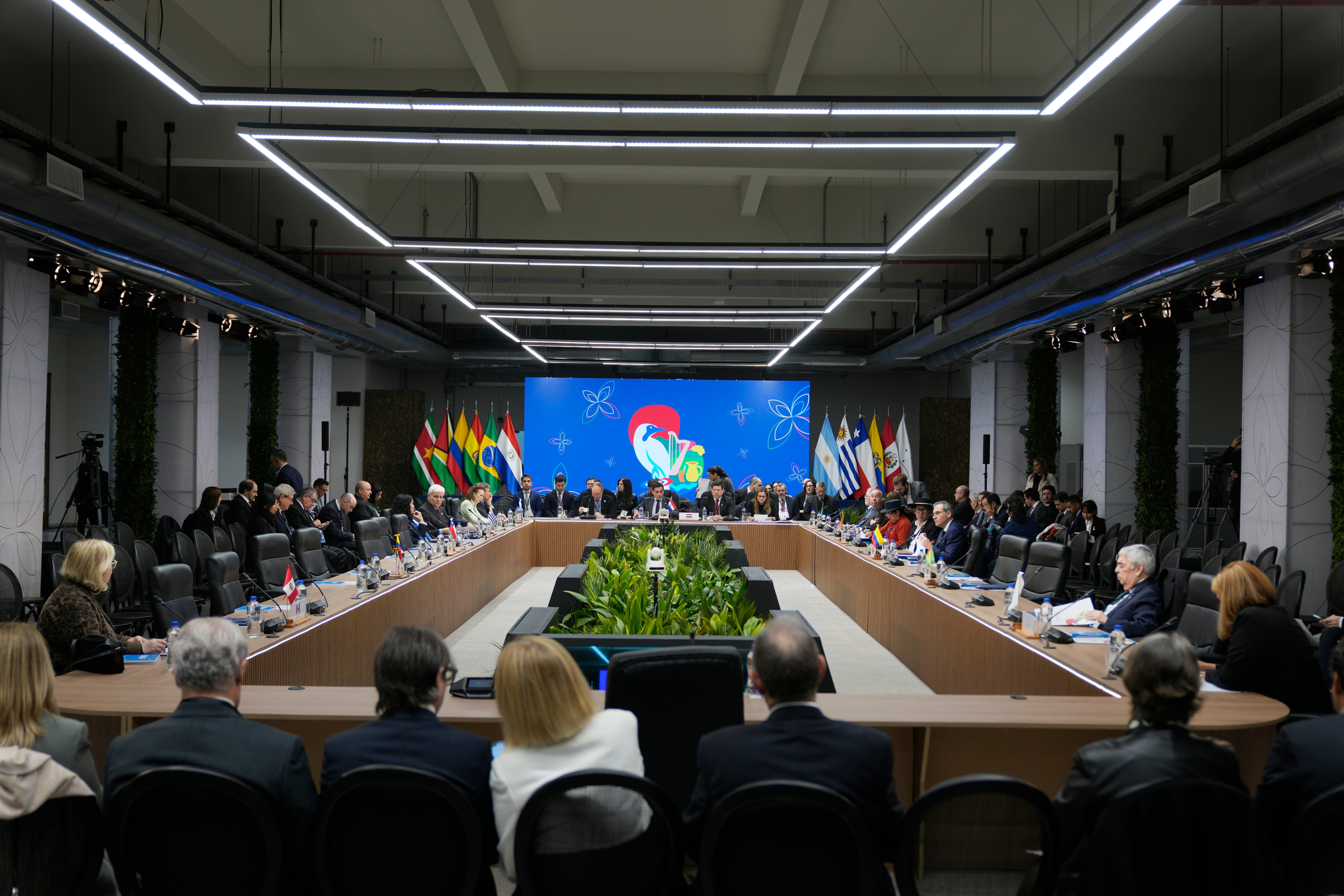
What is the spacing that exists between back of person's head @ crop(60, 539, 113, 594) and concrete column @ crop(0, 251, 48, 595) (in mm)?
4374

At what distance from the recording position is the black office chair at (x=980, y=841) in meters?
1.69

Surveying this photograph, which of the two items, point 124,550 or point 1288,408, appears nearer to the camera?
point 124,550

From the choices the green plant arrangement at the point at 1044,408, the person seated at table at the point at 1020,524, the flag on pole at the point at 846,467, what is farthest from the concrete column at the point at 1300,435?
the flag on pole at the point at 846,467

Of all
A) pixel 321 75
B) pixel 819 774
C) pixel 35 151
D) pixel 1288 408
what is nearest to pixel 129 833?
pixel 819 774

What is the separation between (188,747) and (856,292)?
1180 cm

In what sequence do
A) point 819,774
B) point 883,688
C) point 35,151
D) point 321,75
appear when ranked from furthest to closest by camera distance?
point 321,75, point 883,688, point 35,151, point 819,774

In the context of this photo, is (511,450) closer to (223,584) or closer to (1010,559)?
(1010,559)

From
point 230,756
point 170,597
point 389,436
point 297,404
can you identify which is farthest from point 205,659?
point 389,436

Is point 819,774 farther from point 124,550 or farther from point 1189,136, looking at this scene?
point 1189,136

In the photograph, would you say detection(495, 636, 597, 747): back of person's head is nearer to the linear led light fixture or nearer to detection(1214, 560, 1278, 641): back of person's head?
detection(1214, 560, 1278, 641): back of person's head

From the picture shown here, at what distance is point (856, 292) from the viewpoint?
12758mm

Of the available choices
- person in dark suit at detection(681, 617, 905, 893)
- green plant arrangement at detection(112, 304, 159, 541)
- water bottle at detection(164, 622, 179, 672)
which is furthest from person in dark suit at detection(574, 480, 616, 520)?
person in dark suit at detection(681, 617, 905, 893)

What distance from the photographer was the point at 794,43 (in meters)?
5.24

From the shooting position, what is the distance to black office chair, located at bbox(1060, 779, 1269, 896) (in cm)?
171
